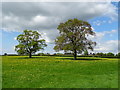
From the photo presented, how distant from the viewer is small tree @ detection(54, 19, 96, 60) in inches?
2163

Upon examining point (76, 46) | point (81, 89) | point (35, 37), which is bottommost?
point (81, 89)

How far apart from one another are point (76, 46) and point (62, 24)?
10.4m

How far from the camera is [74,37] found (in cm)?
5575

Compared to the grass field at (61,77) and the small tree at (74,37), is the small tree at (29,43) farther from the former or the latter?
the grass field at (61,77)

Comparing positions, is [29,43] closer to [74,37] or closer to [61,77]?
[74,37]

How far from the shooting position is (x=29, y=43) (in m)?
71.9

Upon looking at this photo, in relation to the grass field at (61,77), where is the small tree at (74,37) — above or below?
above

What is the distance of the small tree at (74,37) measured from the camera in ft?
180

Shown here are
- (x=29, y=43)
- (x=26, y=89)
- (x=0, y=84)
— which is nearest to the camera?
(x=26, y=89)

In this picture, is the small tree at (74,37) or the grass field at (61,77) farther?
the small tree at (74,37)

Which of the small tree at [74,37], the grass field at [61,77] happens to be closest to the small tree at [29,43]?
the small tree at [74,37]

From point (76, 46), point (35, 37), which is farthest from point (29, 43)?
point (76, 46)

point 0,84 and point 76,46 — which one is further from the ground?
point 76,46

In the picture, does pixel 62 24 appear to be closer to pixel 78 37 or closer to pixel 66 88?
pixel 78 37
